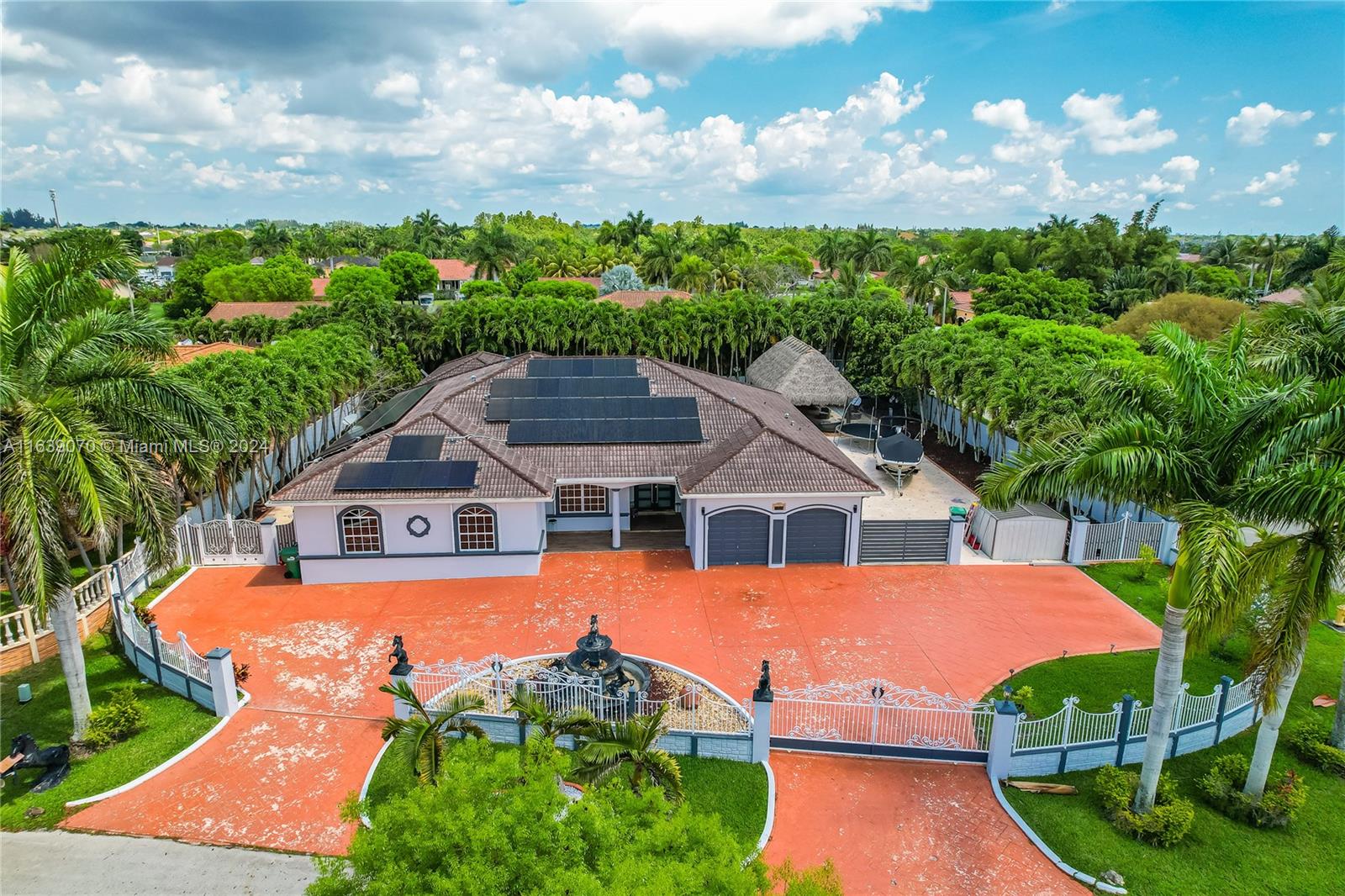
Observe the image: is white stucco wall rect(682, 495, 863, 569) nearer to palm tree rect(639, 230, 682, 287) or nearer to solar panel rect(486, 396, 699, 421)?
solar panel rect(486, 396, 699, 421)

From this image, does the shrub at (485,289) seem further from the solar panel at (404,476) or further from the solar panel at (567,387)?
the solar panel at (404,476)

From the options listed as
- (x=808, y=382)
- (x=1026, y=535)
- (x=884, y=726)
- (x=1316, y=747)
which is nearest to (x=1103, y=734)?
(x=884, y=726)

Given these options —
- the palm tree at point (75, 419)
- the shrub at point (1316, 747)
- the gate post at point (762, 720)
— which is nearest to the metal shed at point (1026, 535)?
the shrub at point (1316, 747)

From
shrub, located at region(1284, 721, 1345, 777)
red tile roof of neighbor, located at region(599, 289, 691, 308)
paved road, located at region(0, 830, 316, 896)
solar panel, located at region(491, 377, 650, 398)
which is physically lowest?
paved road, located at region(0, 830, 316, 896)

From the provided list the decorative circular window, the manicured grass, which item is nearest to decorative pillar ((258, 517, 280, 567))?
the decorative circular window

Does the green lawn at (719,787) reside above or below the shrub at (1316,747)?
below

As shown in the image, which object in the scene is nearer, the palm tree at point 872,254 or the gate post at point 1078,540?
the gate post at point 1078,540

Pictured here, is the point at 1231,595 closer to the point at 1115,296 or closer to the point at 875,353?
the point at 875,353
